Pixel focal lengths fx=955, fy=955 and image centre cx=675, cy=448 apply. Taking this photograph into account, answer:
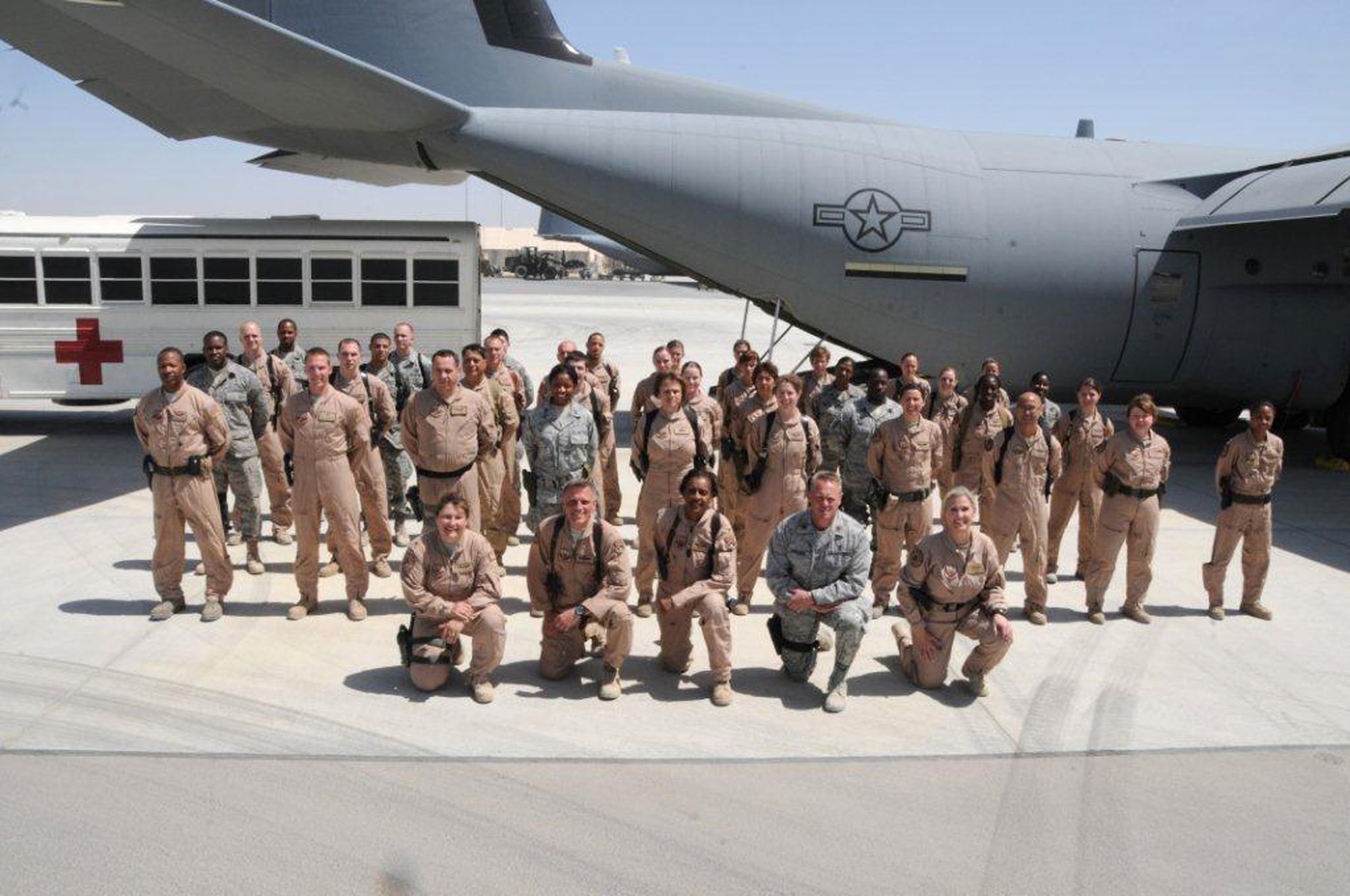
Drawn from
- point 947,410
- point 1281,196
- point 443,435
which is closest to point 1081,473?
point 947,410

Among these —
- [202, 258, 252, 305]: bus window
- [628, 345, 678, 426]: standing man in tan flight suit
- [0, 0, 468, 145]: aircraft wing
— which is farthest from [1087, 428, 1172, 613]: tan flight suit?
[202, 258, 252, 305]: bus window

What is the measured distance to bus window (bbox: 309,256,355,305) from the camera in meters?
13.7

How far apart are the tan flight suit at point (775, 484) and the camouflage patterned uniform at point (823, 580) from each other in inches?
62.9

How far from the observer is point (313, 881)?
4.36 metres

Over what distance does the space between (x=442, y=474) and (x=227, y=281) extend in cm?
761

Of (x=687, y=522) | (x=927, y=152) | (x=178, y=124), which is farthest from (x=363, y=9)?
(x=687, y=522)

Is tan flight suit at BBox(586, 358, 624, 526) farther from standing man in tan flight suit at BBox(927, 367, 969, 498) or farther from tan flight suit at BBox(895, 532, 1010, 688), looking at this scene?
tan flight suit at BBox(895, 532, 1010, 688)

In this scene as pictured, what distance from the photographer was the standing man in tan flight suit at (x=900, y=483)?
26.2 feet

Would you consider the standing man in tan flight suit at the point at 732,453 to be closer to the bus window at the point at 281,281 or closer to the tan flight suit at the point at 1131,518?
the tan flight suit at the point at 1131,518

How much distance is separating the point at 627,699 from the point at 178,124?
9774mm

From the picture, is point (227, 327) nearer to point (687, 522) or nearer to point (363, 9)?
point (363, 9)

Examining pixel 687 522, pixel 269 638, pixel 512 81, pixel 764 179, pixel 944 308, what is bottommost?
pixel 269 638

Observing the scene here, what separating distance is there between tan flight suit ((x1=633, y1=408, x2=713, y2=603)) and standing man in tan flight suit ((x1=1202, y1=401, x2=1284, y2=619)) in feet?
14.8

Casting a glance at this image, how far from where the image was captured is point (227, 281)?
1357 cm
